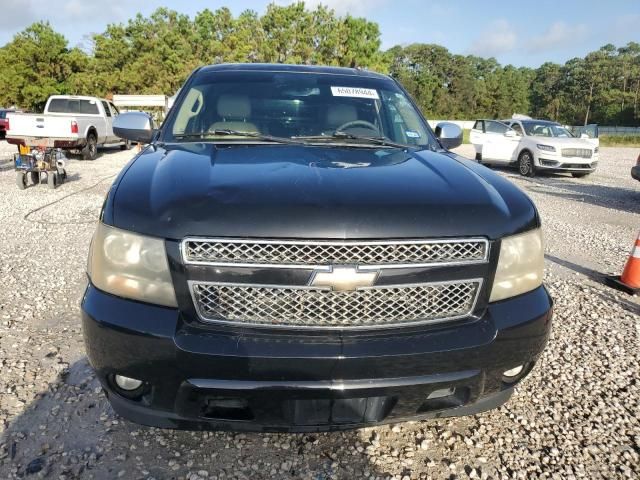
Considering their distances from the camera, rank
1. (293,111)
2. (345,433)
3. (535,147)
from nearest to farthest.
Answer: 1. (345,433)
2. (293,111)
3. (535,147)

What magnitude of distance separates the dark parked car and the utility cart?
8920 millimetres

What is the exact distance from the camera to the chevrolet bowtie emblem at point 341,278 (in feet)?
5.86

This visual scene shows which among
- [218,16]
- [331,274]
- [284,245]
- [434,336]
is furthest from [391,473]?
[218,16]

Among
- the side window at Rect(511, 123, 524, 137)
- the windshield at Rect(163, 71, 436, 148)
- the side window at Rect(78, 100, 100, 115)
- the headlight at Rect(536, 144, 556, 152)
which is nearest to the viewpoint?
the windshield at Rect(163, 71, 436, 148)

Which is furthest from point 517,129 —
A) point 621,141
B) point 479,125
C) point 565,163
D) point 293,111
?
point 621,141

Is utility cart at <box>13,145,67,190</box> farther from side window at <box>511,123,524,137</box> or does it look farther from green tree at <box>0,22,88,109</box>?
green tree at <box>0,22,88,109</box>

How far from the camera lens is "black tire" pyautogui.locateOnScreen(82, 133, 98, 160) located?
580 inches

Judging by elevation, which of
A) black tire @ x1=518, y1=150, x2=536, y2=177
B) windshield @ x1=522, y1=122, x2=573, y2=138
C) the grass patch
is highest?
windshield @ x1=522, y1=122, x2=573, y2=138

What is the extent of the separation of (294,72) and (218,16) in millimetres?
48396

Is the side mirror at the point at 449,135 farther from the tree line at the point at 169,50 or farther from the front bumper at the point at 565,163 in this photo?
the tree line at the point at 169,50

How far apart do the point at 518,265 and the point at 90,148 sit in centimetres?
1531

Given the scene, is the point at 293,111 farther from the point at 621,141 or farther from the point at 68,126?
the point at 621,141

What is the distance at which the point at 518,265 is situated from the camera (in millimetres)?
2062

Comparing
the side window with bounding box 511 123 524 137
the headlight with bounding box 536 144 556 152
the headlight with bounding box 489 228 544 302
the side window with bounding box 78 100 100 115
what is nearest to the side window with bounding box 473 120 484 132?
the side window with bounding box 511 123 524 137
